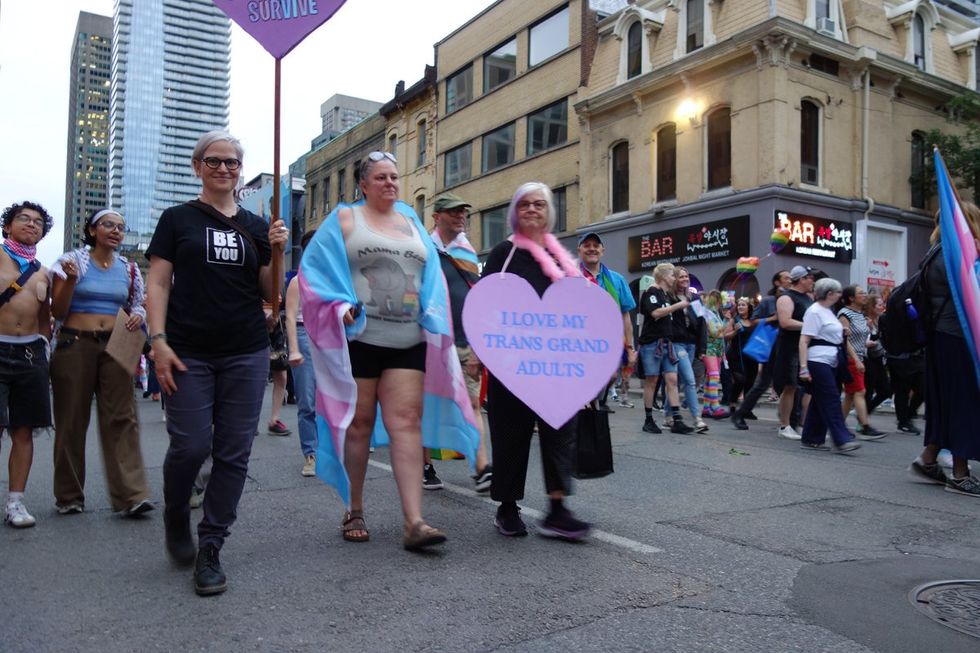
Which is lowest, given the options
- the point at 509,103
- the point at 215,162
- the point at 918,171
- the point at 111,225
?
the point at 111,225

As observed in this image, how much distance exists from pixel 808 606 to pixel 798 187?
58.9 feet

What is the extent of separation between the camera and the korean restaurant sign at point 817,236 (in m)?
19.0

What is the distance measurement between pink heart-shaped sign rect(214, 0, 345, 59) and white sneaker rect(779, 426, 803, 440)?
6.66 metres

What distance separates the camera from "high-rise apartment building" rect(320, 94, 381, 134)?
205 ft

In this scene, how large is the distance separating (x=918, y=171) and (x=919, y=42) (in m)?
3.59

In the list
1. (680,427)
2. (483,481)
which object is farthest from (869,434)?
(483,481)

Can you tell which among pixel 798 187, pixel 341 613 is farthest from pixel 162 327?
pixel 798 187

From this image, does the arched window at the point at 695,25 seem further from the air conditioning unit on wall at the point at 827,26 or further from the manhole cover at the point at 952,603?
the manhole cover at the point at 952,603

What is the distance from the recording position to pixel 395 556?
3607 mm

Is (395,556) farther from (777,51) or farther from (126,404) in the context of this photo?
(777,51)

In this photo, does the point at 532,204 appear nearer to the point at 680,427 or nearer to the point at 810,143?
the point at 680,427

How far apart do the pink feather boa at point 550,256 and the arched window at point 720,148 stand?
56.6 ft

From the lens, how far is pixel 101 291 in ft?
15.2

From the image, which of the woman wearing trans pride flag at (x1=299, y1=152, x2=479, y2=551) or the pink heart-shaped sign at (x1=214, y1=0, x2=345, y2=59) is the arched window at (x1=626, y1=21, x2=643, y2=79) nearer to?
the pink heart-shaped sign at (x1=214, y1=0, x2=345, y2=59)
